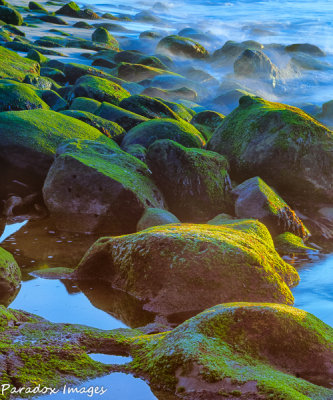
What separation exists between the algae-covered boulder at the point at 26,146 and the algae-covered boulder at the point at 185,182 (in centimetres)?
181

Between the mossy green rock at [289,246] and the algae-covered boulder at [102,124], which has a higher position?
the algae-covered boulder at [102,124]

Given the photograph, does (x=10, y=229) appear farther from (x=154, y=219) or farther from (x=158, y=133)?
(x=158, y=133)

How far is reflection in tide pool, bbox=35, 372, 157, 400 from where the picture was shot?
3.48 meters

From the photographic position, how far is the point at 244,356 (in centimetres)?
388

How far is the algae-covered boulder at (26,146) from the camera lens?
9055 mm

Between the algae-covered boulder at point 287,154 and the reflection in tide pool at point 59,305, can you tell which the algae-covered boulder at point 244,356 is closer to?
the reflection in tide pool at point 59,305

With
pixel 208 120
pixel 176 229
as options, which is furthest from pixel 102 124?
pixel 176 229

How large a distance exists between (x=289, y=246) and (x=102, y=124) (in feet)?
16.2

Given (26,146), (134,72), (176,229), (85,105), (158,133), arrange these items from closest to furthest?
(176,229), (26,146), (158,133), (85,105), (134,72)

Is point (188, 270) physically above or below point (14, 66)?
below

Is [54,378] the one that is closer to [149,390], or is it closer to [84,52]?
[149,390]

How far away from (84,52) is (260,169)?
20.9 m

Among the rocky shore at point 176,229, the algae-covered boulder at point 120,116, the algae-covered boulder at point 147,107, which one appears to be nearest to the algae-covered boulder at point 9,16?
the rocky shore at point 176,229

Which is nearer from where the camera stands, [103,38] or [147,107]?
[147,107]
